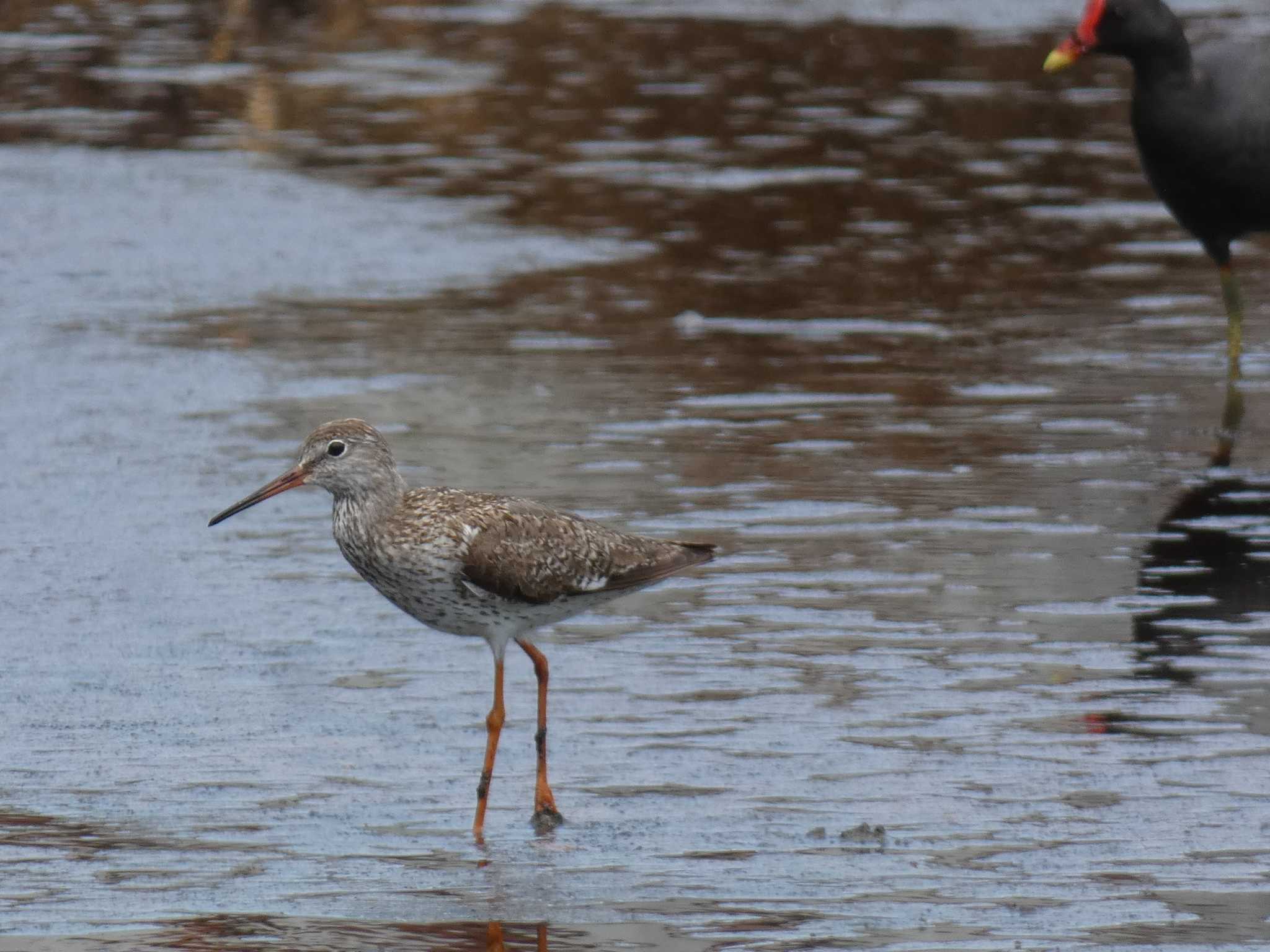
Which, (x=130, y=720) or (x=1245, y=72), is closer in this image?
(x=130, y=720)

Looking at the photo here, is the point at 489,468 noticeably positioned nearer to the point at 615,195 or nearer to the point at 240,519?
the point at 240,519

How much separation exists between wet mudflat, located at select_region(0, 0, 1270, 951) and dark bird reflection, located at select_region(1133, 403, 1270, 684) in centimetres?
3

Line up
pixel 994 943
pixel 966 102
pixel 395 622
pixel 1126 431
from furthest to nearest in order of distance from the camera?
pixel 966 102, pixel 1126 431, pixel 395 622, pixel 994 943

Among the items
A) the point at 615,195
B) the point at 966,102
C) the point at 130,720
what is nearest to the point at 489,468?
the point at 130,720

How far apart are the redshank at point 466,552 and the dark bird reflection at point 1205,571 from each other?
209cm

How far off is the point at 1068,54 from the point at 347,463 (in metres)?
7.29

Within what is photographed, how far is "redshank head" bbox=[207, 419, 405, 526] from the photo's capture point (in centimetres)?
752

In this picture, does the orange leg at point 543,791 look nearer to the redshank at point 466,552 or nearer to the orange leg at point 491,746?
the redshank at point 466,552

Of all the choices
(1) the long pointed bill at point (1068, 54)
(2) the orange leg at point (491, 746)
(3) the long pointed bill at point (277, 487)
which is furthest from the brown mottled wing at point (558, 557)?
(1) the long pointed bill at point (1068, 54)

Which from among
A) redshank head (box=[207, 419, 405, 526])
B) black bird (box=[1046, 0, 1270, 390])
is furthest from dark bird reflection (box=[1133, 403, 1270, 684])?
redshank head (box=[207, 419, 405, 526])

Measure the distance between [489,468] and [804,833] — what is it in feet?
13.8

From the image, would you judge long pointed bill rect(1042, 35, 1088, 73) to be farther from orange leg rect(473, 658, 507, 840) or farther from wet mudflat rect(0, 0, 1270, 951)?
orange leg rect(473, 658, 507, 840)

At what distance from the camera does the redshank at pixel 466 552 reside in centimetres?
736

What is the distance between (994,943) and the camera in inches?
239
